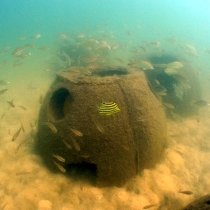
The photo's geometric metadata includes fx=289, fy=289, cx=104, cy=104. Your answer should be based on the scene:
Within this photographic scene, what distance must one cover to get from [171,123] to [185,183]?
408 cm

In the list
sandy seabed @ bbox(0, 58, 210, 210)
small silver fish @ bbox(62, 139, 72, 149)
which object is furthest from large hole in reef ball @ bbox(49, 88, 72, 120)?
sandy seabed @ bbox(0, 58, 210, 210)

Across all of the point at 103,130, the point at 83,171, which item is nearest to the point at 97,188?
the point at 83,171

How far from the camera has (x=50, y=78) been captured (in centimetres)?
1845

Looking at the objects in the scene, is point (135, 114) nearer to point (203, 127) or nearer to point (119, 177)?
point (119, 177)

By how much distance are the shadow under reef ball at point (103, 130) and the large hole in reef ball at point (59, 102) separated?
28 mm

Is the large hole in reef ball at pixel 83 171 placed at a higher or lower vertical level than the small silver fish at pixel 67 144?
lower

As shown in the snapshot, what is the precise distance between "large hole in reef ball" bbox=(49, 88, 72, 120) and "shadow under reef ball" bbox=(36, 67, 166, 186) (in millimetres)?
28

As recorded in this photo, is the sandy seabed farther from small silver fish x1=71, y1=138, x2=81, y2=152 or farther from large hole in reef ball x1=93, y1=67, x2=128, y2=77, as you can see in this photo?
large hole in reef ball x1=93, y1=67, x2=128, y2=77

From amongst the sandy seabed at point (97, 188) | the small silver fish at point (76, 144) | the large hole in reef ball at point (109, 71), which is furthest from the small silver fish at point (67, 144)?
the large hole in reef ball at point (109, 71)

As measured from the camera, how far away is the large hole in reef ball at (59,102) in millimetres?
7742

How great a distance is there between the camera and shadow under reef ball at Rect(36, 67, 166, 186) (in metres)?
6.68

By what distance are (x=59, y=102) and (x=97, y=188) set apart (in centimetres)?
258

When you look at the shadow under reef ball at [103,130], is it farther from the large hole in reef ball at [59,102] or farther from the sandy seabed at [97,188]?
the sandy seabed at [97,188]

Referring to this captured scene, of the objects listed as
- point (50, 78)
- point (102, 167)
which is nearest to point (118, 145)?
point (102, 167)
